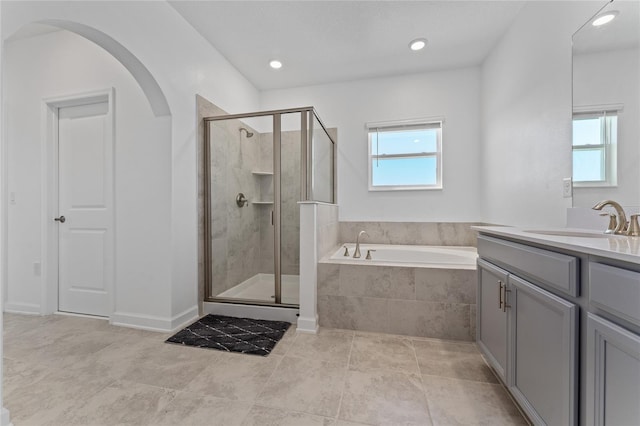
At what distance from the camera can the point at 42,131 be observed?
7.69 feet

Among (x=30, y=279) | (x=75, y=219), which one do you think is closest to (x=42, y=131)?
(x=75, y=219)

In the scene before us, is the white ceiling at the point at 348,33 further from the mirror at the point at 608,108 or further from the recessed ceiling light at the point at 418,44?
the mirror at the point at 608,108

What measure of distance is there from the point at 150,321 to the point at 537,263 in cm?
256

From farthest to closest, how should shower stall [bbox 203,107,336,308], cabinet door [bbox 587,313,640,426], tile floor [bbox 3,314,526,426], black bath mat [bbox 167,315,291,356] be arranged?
shower stall [bbox 203,107,336,308], black bath mat [bbox 167,315,291,356], tile floor [bbox 3,314,526,426], cabinet door [bbox 587,313,640,426]

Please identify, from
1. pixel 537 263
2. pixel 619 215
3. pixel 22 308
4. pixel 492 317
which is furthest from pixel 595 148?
pixel 22 308

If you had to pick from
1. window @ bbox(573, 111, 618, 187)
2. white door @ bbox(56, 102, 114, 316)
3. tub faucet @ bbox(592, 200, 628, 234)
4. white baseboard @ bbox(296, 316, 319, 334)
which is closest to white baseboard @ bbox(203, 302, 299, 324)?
white baseboard @ bbox(296, 316, 319, 334)

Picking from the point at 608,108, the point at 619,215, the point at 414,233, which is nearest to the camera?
the point at 619,215

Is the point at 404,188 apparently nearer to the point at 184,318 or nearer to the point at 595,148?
the point at 595,148

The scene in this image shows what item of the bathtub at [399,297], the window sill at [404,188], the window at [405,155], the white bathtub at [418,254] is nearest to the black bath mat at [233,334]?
the bathtub at [399,297]

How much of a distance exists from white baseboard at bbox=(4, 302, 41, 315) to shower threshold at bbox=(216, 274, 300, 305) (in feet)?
5.28

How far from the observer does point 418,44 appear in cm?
257

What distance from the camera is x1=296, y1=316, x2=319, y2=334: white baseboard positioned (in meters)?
2.10

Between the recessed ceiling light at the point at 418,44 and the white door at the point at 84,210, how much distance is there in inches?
113

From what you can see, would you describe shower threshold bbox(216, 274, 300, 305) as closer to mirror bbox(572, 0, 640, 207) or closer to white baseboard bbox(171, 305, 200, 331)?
white baseboard bbox(171, 305, 200, 331)
